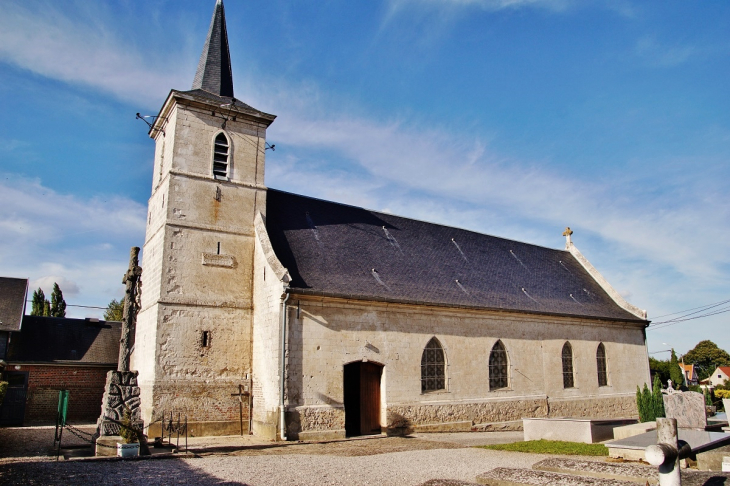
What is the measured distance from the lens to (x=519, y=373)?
19.2 meters

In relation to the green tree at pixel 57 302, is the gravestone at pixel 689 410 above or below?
below

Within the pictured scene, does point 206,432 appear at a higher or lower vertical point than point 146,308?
lower

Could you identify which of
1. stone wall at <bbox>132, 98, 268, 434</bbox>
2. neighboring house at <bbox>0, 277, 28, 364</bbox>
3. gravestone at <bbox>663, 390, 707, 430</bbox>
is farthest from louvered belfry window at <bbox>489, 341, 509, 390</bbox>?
neighboring house at <bbox>0, 277, 28, 364</bbox>

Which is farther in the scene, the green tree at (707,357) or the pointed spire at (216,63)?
the green tree at (707,357)

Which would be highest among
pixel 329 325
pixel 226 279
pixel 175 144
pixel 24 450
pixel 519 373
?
pixel 175 144

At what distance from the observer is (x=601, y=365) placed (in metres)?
22.4

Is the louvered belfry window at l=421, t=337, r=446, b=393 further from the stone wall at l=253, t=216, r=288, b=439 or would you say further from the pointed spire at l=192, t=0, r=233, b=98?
the pointed spire at l=192, t=0, r=233, b=98

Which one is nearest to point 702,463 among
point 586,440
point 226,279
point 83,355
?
point 586,440

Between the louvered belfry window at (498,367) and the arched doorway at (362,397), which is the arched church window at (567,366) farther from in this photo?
the arched doorway at (362,397)

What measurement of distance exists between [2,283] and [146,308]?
8.45 m

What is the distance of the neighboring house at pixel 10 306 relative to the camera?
1938 centimetres

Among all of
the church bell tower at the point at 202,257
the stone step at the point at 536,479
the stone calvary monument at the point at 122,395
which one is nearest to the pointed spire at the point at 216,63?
the church bell tower at the point at 202,257

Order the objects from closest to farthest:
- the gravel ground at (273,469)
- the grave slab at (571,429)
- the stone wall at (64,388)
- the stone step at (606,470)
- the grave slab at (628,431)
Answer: the stone step at (606,470) → the gravel ground at (273,469) → the grave slab at (628,431) → the grave slab at (571,429) → the stone wall at (64,388)

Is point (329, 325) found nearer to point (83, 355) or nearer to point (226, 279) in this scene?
point (226, 279)
